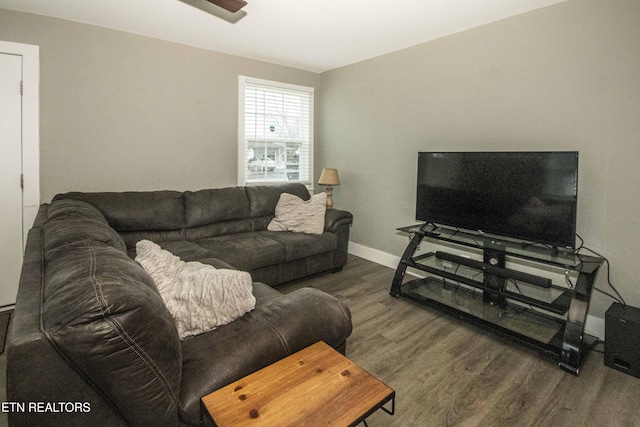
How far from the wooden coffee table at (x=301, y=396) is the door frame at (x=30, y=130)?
2940 millimetres

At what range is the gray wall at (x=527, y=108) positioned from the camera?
89.1 inches

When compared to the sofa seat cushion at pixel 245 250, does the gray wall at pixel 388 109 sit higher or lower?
higher

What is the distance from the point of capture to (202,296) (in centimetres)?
140

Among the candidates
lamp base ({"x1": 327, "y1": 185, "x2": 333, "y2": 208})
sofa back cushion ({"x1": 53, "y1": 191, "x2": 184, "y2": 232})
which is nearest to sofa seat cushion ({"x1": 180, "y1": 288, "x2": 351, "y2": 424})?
sofa back cushion ({"x1": 53, "y1": 191, "x2": 184, "y2": 232})

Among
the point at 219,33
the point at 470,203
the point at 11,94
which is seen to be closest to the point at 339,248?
the point at 470,203

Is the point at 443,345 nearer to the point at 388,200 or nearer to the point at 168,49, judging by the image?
the point at 388,200

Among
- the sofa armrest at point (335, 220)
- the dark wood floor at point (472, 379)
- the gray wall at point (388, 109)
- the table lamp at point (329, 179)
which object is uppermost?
the gray wall at point (388, 109)

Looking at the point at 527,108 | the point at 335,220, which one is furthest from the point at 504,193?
the point at 335,220

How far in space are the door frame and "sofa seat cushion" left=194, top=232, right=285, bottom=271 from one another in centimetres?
147

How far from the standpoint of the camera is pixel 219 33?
10.7ft

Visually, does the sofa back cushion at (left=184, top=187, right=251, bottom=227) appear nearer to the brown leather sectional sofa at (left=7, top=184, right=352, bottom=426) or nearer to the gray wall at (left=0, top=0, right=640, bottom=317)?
the gray wall at (left=0, top=0, right=640, bottom=317)

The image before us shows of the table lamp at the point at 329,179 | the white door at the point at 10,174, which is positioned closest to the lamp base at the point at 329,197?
the table lamp at the point at 329,179

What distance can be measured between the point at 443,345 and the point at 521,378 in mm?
496

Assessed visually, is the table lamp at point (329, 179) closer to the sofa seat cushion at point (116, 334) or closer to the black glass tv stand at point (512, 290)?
the black glass tv stand at point (512, 290)
